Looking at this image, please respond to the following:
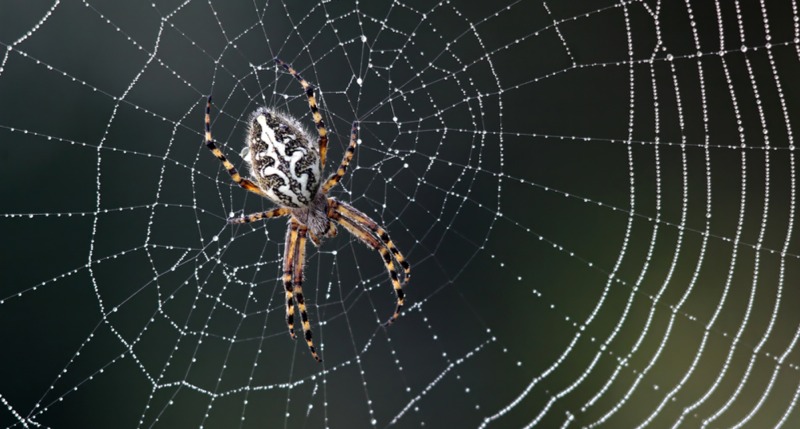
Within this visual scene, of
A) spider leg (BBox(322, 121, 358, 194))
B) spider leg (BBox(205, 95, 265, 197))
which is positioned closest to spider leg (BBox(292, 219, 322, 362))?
spider leg (BBox(322, 121, 358, 194))

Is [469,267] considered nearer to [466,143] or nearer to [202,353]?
[466,143]

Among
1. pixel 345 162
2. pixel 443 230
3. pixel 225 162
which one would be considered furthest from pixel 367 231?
pixel 443 230

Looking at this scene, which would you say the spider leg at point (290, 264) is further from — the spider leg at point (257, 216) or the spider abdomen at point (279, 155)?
the spider abdomen at point (279, 155)

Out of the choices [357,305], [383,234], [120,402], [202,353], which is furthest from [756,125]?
[120,402]

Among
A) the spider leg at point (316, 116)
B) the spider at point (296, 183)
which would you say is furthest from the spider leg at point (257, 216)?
the spider leg at point (316, 116)

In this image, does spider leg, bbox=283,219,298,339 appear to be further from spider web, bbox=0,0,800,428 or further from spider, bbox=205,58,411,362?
spider web, bbox=0,0,800,428

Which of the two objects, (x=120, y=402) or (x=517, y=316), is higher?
(x=517, y=316)

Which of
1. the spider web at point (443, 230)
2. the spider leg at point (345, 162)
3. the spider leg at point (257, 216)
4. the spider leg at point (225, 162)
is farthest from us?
the spider web at point (443, 230)
